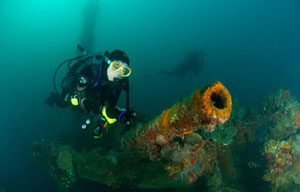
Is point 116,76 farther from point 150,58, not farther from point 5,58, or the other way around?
point 5,58

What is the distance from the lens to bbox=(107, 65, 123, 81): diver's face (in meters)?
4.04

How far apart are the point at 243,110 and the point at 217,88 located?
7.01 meters

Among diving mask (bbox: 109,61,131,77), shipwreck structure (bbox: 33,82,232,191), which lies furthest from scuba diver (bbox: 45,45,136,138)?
shipwreck structure (bbox: 33,82,232,191)

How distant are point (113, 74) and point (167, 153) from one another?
2086mm

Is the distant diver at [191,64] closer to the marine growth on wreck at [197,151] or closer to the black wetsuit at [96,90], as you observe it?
the marine growth on wreck at [197,151]

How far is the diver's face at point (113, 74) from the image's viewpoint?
13.2 feet

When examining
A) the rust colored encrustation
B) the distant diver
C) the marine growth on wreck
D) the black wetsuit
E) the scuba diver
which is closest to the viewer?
the rust colored encrustation

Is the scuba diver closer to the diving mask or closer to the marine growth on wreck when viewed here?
the diving mask

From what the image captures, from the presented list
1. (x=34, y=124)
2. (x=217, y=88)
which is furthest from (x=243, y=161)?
(x=34, y=124)

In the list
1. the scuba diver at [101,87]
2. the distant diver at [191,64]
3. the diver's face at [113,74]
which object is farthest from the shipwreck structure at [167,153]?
the distant diver at [191,64]

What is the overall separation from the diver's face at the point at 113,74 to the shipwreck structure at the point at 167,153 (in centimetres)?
124

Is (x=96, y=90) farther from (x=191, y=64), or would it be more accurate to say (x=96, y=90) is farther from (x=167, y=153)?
(x=191, y=64)

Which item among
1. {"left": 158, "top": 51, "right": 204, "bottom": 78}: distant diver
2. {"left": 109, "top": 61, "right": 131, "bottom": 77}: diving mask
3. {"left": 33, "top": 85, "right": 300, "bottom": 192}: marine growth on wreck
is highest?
{"left": 158, "top": 51, "right": 204, "bottom": 78}: distant diver

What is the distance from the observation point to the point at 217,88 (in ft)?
4.58
